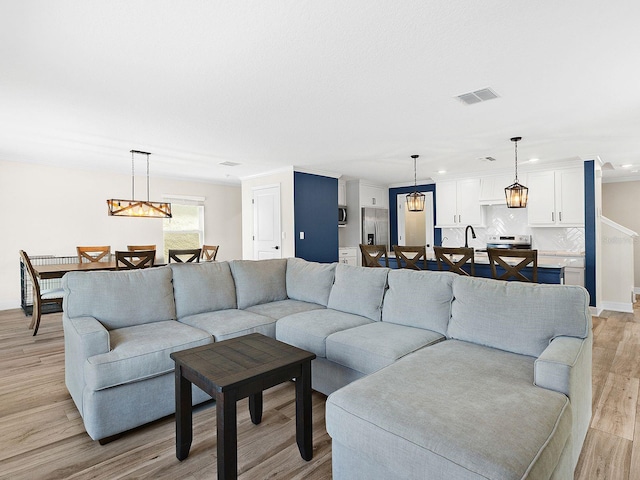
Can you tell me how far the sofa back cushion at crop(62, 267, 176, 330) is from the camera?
8.39ft

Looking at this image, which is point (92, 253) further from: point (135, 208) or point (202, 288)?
point (202, 288)

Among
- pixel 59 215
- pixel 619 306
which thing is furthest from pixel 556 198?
pixel 59 215

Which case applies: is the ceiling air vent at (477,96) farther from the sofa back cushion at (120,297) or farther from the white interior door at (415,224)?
the white interior door at (415,224)

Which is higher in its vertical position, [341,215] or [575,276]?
[341,215]

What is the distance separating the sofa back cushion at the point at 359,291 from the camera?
2914 millimetres

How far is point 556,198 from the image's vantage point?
593cm

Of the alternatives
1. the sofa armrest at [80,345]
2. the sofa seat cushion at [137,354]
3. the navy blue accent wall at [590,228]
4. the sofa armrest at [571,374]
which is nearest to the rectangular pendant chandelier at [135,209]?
the sofa armrest at [80,345]

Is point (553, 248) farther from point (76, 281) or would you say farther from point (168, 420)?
point (76, 281)

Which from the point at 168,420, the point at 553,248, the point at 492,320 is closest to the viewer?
the point at 492,320

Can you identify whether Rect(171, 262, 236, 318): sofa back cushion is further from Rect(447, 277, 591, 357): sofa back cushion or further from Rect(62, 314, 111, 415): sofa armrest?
Rect(447, 277, 591, 357): sofa back cushion

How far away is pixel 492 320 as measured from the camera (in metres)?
2.21

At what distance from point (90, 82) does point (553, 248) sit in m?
7.01

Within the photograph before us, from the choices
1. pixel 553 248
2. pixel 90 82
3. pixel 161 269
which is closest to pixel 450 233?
pixel 553 248

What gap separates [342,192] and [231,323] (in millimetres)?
5410
